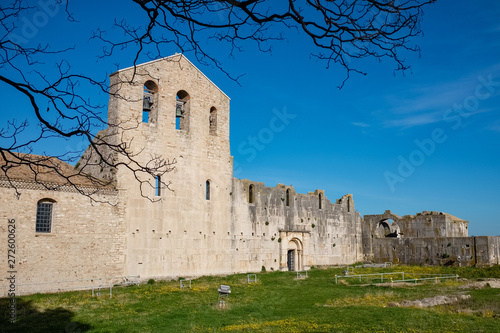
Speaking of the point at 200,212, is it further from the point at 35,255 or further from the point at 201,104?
the point at 35,255

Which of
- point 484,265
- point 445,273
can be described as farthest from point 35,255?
point 484,265

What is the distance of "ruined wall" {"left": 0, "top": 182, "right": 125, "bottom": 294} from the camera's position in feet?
66.0

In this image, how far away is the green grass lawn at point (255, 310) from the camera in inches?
538

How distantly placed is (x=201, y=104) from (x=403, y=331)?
20.6 meters

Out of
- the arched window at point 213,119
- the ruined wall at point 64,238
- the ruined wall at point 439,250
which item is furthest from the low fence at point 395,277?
the ruined wall at point 64,238

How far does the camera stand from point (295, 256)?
36.3 m

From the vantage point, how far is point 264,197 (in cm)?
3372

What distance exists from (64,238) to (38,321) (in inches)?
286

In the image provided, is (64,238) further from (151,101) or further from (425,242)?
(425,242)

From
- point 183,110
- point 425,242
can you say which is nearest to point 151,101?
point 183,110

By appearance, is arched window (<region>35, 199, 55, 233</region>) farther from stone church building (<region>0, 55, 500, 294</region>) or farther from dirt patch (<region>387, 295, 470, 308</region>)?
dirt patch (<region>387, 295, 470, 308</region>)

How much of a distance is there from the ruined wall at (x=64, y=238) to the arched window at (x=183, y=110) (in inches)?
270

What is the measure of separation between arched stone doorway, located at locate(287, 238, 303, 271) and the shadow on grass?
22.2 metres

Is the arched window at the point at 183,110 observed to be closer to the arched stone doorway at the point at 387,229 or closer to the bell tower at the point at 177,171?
the bell tower at the point at 177,171
